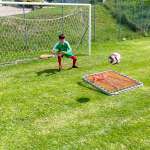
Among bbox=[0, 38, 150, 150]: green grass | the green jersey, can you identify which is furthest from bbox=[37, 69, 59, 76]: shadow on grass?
the green jersey

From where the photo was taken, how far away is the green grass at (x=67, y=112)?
231 inches

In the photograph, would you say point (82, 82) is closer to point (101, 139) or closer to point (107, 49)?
point (101, 139)

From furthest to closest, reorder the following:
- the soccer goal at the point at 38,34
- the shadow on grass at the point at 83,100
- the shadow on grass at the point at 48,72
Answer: the soccer goal at the point at 38,34 → the shadow on grass at the point at 48,72 → the shadow on grass at the point at 83,100

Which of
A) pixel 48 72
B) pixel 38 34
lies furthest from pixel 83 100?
pixel 38 34

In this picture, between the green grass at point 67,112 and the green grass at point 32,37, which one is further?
the green grass at point 32,37

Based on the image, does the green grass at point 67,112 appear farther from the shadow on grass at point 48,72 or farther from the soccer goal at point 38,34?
the soccer goal at point 38,34

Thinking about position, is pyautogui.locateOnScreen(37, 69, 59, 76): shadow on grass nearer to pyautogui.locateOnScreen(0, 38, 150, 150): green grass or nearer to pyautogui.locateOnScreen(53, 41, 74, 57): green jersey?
pyautogui.locateOnScreen(0, 38, 150, 150): green grass

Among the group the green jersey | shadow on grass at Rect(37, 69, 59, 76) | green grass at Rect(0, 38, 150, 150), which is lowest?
green grass at Rect(0, 38, 150, 150)

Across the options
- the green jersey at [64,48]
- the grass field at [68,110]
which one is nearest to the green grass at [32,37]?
the grass field at [68,110]

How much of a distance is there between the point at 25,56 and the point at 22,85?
3.46 m

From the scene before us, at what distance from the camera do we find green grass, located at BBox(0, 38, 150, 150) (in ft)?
19.2

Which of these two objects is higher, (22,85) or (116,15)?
(116,15)

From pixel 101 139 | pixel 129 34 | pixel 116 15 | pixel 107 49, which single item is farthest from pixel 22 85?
pixel 116 15

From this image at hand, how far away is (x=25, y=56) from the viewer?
12312 mm
